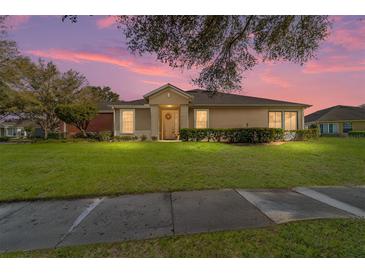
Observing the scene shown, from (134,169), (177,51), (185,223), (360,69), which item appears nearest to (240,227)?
(185,223)

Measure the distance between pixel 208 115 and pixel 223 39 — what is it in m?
11.1

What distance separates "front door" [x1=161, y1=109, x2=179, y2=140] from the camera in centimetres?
1786

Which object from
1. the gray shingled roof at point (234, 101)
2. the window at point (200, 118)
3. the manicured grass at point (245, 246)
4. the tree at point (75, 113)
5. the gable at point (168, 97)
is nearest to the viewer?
the manicured grass at point (245, 246)

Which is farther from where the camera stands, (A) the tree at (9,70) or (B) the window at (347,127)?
(B) the window at (347,127)

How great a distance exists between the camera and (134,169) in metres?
7.91

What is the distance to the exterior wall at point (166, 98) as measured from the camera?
625 inches

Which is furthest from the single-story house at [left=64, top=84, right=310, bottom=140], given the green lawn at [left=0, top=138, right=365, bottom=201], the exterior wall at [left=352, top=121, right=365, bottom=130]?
the exterior wall at [left=352, top=121, right=365, bottom=130]

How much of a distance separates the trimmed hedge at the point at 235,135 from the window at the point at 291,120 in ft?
10.2

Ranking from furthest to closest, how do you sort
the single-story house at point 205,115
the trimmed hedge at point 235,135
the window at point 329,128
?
the window at point 329,128
the single-story house at point 205,115
the trimmed hedge at point 235,135

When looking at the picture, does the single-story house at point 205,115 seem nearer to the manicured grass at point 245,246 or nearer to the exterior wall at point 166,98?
the exterior wall at point 166,98

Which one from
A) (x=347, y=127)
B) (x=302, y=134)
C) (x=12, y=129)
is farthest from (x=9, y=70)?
(x=347, y=127)

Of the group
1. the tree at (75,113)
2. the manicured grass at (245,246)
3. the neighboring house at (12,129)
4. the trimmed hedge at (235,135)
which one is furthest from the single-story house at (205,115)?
the neighboring house at (12,129)

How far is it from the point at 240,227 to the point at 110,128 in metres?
20.5

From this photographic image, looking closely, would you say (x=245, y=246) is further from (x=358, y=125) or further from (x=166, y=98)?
(x=358, y=125)
